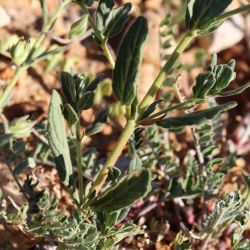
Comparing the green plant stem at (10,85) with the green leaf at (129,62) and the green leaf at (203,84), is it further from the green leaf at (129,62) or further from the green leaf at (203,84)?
the green leaf at (203,84)

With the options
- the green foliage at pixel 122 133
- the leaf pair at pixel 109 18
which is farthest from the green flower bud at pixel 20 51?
the leaf pair at pixel 109 18

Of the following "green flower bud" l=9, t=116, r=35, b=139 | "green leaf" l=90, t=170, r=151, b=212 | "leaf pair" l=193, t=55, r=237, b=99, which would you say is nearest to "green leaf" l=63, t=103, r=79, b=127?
"green flower bud" l=9, t=116, r=35, b=139

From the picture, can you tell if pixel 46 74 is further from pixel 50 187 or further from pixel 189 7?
pixel 189 7

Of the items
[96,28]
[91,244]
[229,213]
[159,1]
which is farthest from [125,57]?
[159,1]

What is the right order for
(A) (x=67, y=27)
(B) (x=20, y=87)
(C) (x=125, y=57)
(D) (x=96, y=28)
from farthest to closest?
(A) (x=67, y=27)
(B) (x=20, y=87)
(D) (x=96, y=28)
(C) (x=125, y=57)

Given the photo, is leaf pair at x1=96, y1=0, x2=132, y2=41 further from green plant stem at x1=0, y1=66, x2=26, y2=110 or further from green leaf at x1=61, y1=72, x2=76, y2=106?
green plant stem at x1=0, y1=66, x2=26, y2=110
